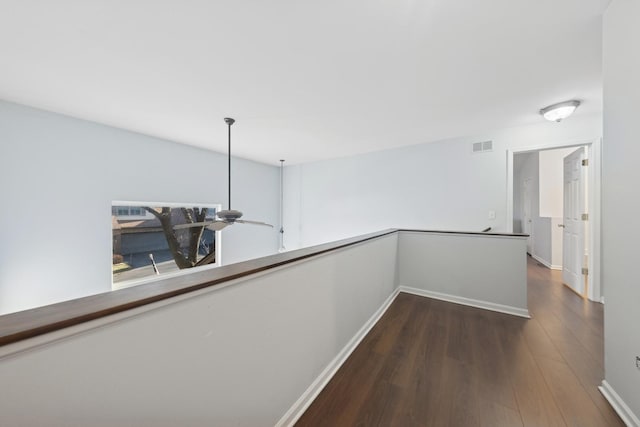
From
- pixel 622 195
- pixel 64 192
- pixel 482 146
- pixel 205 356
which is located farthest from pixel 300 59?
pixel 64 192

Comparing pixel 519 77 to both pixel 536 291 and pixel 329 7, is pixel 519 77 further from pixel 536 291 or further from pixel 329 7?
pixel 536 291

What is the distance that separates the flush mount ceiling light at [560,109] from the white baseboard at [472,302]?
2196 millimetres

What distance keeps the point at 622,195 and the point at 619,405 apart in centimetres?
125

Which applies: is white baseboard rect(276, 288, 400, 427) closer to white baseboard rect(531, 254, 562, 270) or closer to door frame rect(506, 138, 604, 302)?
door frame rect(506, 138, 604, 302)

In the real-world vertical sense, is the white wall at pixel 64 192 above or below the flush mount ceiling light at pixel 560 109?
below

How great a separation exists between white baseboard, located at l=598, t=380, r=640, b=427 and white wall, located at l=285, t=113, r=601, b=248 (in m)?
2.01

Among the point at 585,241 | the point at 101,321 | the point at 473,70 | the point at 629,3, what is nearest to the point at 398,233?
the point at 473,70

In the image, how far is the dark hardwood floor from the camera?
4.39ft

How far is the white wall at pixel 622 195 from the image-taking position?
3.86 feet

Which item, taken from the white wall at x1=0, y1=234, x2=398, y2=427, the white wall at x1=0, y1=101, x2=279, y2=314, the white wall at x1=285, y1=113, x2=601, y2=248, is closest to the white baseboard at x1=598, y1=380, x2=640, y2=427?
the white wall at x1=0, y1=234, x2=398, y2=427

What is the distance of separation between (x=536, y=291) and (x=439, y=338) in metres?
2.31

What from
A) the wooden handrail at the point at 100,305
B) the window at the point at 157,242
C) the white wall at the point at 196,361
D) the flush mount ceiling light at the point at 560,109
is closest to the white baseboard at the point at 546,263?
the flush mount ceiling light at the point at 560,109

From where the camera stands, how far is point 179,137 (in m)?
3.36

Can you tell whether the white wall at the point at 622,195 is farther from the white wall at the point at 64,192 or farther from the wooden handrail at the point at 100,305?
the white wall at the point at 64,192
